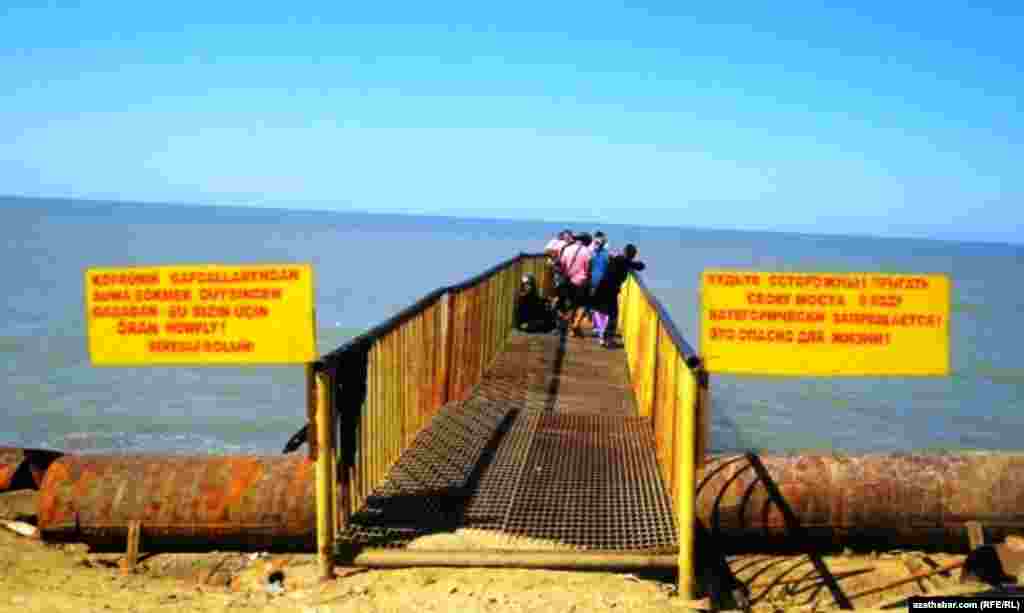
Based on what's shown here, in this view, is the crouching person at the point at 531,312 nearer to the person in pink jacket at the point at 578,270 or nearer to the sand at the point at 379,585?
the person in pink jacket at the point at 578,270

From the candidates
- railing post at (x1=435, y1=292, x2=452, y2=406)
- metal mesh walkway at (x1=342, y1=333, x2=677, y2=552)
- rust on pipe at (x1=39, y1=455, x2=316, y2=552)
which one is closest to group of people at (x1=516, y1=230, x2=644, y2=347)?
metal mesh walkway at (x1=342, y1=333, x2=677, y2=552)

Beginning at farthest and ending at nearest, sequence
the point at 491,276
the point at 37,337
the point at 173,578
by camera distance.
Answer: the point at 37,337
the point at 491,276
the point at 173,578

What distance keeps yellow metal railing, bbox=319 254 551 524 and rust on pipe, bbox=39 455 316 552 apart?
1.78 ft

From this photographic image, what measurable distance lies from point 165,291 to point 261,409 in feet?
47.7

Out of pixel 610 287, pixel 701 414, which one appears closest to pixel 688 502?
pixel 701 414

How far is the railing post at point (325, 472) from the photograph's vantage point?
517 centimetres

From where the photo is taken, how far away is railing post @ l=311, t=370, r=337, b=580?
517cm

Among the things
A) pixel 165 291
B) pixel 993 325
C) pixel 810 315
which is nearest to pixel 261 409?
pixel 165 291

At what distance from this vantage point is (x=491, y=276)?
12.0 meters

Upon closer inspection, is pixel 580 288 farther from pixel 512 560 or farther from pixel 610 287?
pixel 512 560

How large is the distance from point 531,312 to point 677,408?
954cm

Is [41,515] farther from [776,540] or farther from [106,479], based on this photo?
[776,540]

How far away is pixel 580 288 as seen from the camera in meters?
14.8

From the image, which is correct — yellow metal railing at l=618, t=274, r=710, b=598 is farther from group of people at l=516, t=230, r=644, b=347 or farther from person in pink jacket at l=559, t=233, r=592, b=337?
person in pink jacket at l=559, t=233, r=592, b=337
